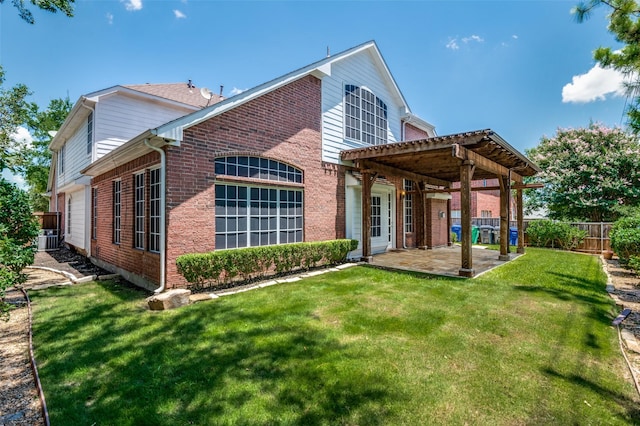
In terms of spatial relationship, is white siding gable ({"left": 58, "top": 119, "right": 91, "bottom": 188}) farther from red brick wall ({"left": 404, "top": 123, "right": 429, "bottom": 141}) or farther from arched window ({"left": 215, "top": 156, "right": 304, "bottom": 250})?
red brick wall ({"left": 404, "top": 123, "right": 429, "bottom": 141})

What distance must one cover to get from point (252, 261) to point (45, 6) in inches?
232

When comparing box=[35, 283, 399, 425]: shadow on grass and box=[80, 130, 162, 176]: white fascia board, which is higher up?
box=[80, 130, 162, 176]: white fascia board

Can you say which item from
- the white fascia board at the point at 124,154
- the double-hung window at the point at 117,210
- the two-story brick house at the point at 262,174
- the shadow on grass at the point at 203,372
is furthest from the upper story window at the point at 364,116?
the shadow on grass at the point at 203,372

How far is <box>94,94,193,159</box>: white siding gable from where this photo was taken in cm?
Result: 1076

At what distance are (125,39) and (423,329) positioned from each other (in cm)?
1361

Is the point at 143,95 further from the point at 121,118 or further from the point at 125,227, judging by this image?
the point at 125,227

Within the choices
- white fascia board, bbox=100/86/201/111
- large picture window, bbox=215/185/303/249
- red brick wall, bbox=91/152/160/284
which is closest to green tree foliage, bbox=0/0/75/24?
red brick wall, bbox=91/152/160/284

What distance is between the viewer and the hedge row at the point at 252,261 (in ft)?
20.0

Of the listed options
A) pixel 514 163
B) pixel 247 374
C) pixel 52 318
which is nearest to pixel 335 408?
pixel 247 374

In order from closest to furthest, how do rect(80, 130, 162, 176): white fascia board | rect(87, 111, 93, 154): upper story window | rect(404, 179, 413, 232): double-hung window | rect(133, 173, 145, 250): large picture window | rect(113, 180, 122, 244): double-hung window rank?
rect(80, 130, 162, 176): white fascia board → rect(133, 173, 145, 250): large picture window → rect(113, 180, 122, 244): double-hung window → rect(87, 111, 93, 154): upper story window → rect(404, 179, 413, 232): double-hung window

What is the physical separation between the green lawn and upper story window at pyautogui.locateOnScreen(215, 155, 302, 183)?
301 cm

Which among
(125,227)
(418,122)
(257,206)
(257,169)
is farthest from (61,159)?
(418,122)

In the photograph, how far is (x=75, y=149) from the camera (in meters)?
13.4

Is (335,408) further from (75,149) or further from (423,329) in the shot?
(75,149)
